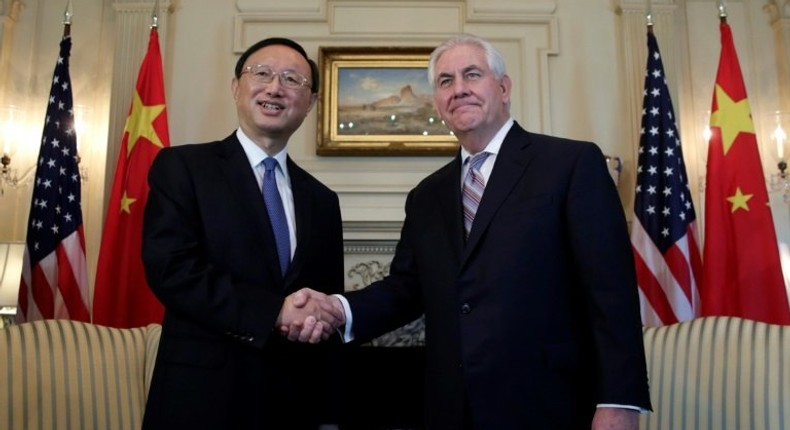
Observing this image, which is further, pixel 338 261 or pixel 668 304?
pixel 668 304

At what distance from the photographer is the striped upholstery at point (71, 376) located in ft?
7.94

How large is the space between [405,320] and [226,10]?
309 cm

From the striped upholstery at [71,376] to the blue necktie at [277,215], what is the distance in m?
1.08

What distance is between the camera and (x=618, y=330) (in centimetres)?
166

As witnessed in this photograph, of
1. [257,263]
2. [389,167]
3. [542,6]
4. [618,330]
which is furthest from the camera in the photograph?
[542,6]

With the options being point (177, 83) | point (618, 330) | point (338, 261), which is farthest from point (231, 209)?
point (177, 83)

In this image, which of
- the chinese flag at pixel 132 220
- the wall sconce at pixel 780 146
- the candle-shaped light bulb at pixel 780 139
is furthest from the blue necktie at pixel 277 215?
the candle-shaped light bulb at pixel 780 139

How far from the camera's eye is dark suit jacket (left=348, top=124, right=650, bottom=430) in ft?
5.53

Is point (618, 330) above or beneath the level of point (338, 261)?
beneath

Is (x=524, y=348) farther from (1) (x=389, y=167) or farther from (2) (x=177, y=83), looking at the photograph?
(2) (x=177, y=83)

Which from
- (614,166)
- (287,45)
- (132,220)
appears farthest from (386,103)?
(287,45)

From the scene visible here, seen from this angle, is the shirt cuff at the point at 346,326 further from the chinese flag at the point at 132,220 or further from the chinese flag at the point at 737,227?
the chinese flag at the point at 737,227

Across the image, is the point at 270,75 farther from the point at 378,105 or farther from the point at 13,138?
the point at 13,138

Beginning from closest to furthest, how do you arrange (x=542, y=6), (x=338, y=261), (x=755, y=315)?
(x=338, y=261)
(x=755, y=315)
(x=542, y=6)
